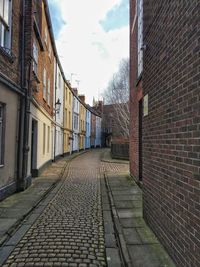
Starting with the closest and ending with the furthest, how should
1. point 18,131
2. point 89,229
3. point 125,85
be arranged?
1. point 89,229
2. point 18,131
3. point 125,85

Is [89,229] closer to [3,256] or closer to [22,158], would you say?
[3,256]

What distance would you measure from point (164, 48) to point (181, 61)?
40.4 inches

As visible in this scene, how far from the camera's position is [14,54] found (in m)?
9.42

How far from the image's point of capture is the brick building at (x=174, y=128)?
138 inches

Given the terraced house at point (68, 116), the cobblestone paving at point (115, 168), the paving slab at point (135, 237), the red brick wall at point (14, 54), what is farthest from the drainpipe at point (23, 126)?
the terraced house at point (68, 116)

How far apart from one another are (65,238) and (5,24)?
20.0ft

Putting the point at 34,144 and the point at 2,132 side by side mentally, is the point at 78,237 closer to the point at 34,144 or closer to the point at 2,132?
the point at 2,132

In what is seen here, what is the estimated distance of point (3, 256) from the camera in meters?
4.57

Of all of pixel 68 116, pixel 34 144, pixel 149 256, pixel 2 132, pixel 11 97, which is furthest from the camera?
pixel 68 116

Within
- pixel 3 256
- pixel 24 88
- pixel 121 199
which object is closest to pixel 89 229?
pixel 3 256

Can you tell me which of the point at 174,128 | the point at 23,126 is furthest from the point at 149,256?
the point at 23,126

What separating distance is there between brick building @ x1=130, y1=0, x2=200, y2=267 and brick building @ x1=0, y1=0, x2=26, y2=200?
13.4 feet

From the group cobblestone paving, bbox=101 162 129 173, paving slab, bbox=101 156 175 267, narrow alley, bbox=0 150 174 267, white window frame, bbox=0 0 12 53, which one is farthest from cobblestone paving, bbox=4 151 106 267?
cobblestone paving, bbox=101 162 129 173

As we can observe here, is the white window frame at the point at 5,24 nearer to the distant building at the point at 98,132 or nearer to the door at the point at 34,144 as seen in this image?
the door at the point at 34,144
